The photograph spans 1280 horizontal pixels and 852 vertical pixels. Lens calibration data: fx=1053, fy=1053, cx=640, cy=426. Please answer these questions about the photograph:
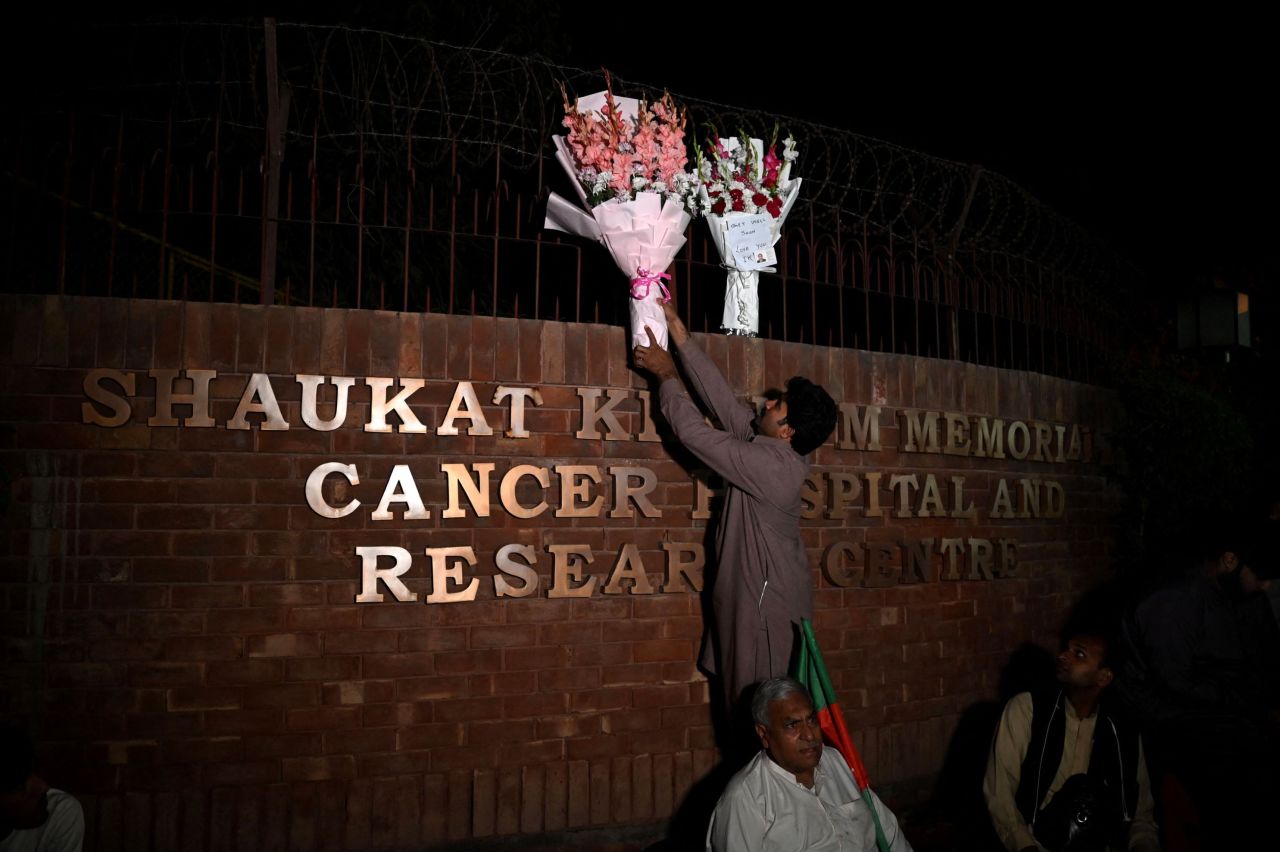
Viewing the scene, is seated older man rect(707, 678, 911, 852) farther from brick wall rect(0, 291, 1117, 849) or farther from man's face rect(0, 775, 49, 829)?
man's face rect(0, 775, 49, 829)

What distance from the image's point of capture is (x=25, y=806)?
315 cm

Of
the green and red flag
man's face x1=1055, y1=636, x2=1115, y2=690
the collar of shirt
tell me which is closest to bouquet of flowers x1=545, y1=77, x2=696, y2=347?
the green and red flag

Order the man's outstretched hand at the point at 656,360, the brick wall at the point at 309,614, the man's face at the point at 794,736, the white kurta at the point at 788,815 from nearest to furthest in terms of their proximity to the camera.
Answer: the white kurta at the point at 788,815
the man's face at the point at 794,736
the brick wall at the point at 309,614
the man's outstretched hand at the point at 656,360

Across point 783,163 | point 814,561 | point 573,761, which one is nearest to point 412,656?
point 573,761

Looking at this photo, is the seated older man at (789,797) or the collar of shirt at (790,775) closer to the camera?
the seated older man at (789,797)

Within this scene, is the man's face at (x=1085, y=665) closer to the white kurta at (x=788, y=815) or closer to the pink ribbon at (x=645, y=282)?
the white kurta at (x=788, y=815)

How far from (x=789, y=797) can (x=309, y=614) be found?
203 cm

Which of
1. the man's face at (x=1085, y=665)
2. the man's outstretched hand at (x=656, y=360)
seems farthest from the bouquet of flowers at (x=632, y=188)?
the man's face at (x=1085, y=665)

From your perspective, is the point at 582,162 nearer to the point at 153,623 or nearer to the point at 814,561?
the point at 814,561

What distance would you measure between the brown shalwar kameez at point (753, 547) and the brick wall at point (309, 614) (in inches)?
17.3

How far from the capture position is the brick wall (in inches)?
157

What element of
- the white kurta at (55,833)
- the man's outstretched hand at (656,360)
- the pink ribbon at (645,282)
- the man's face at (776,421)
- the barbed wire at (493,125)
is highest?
the barbed wire at (493,125)

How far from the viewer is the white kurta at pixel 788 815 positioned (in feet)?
10.6

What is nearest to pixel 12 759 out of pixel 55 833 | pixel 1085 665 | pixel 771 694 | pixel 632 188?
pixel 55 833
